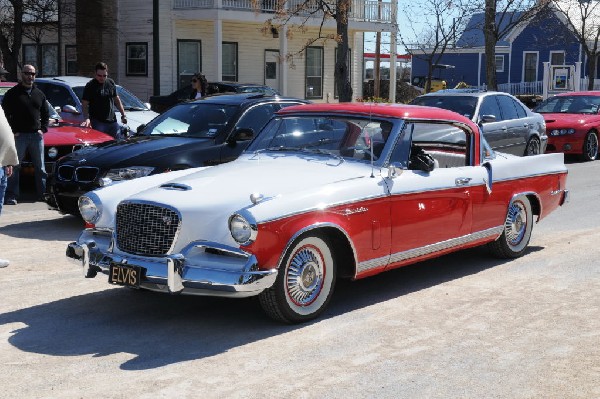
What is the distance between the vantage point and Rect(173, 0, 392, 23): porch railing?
30.5m

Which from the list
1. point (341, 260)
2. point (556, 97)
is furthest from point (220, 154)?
point (556, 97)

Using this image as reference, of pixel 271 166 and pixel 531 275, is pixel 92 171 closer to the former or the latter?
pixel 271 166

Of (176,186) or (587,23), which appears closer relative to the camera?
(176,186)

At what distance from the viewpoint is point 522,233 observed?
859 cm

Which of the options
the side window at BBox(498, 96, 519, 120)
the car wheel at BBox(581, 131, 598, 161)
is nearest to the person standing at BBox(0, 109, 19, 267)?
the side window at BBox(498, 96, 519, 120)

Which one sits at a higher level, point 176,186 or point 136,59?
point 136,59

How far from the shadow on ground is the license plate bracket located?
344mm

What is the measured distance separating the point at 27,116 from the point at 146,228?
6.25m

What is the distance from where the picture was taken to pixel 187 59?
31812mm

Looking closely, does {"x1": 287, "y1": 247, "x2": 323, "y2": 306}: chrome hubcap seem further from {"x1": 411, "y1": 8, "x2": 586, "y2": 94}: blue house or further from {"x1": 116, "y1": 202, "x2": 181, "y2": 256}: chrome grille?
{"x1": 411, "y1": 8, "x2": 586, "y2": 94}: blue house

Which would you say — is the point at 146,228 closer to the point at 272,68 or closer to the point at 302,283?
the point at 302,283

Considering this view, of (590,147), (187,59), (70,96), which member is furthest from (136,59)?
(590,147)

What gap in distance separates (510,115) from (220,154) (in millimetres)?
7362

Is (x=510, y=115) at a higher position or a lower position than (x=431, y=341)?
higher
